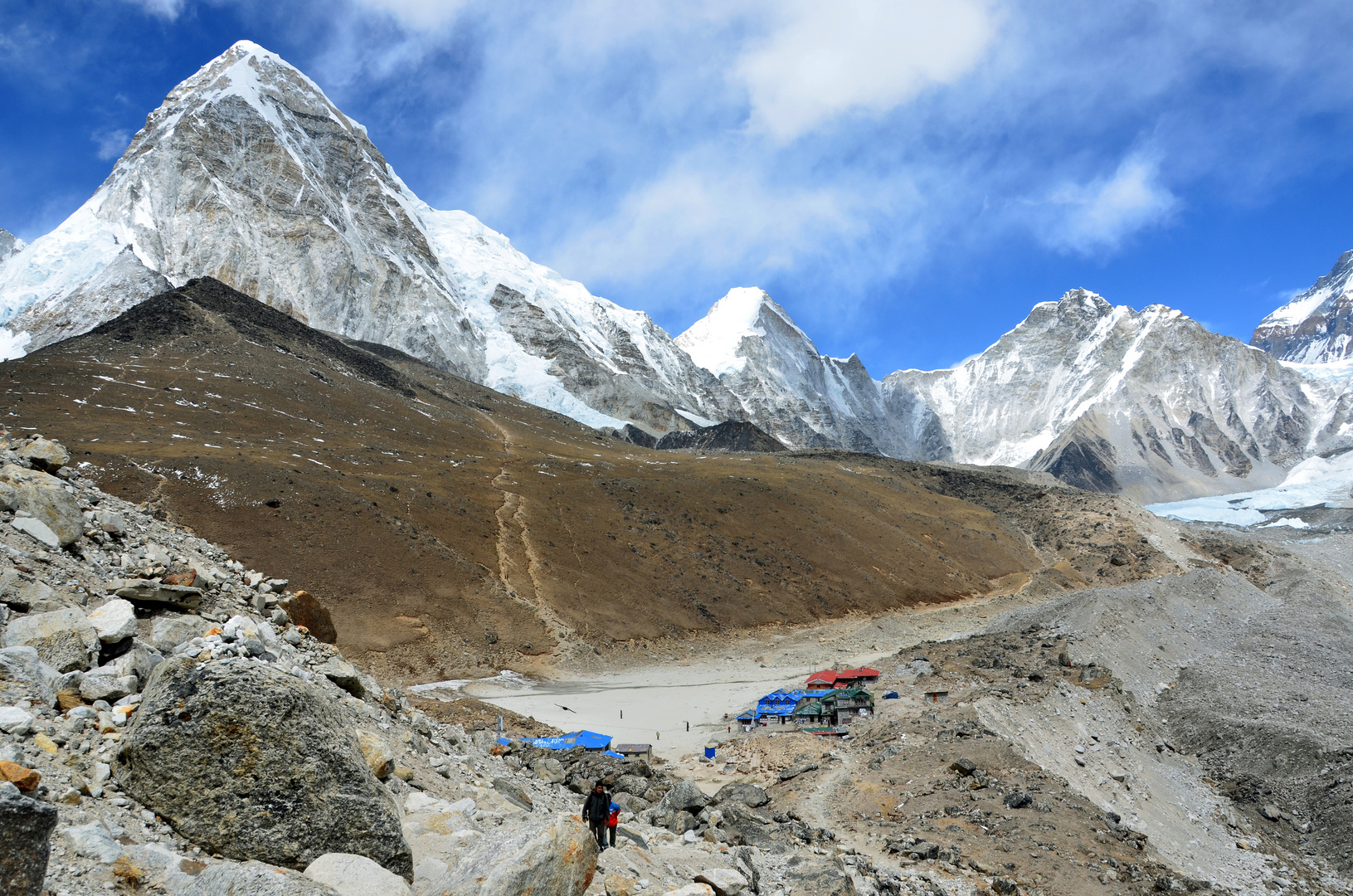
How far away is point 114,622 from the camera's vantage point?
9352 millimetres

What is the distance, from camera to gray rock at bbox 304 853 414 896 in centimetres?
721

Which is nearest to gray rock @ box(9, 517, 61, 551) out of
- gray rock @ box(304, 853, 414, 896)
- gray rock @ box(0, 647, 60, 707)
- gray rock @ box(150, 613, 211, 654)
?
gray rock @ box(150, 613, 211, 654)

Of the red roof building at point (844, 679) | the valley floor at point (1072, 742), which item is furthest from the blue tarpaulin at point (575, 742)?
the red roof building at point (844, 679)

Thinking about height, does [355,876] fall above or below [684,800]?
above

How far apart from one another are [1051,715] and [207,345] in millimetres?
115518

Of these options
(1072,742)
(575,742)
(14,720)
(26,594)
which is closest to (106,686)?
(14,720)

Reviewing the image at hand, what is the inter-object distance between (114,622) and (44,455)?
301 inches

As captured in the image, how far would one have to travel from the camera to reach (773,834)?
17703 millimetres

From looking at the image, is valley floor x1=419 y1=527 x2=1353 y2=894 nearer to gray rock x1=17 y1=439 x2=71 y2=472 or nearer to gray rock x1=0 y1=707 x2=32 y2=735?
gray rock x1=0 y1=707 x2=32 y2=735

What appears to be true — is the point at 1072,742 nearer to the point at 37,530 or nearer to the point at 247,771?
the point at 247,771

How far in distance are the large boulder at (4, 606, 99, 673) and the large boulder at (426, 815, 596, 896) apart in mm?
4865

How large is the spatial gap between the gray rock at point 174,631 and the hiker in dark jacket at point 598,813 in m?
6.27

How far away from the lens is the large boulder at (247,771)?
24.2ft

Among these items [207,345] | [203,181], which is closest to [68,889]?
[207,345]
